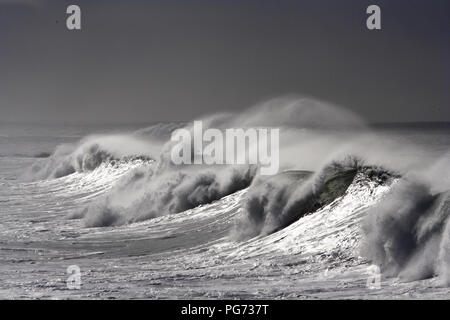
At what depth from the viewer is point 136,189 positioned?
2675 centimetres

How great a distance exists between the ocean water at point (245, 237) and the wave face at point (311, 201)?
0.03 m

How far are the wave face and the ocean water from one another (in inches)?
1.3

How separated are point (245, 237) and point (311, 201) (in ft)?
5.36

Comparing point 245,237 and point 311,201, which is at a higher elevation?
point 311,201

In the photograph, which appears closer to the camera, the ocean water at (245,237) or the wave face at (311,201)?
the ocean water at (245,237)

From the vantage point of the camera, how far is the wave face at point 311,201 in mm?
13289

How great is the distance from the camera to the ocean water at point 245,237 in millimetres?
12352

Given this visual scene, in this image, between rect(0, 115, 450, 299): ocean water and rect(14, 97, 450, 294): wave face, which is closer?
rect(0, 115, 450, 299): ocean water

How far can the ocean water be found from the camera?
40.5ft

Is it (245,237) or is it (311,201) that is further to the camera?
(311,201)

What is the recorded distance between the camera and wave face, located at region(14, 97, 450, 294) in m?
13.3

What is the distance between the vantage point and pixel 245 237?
17078mm
